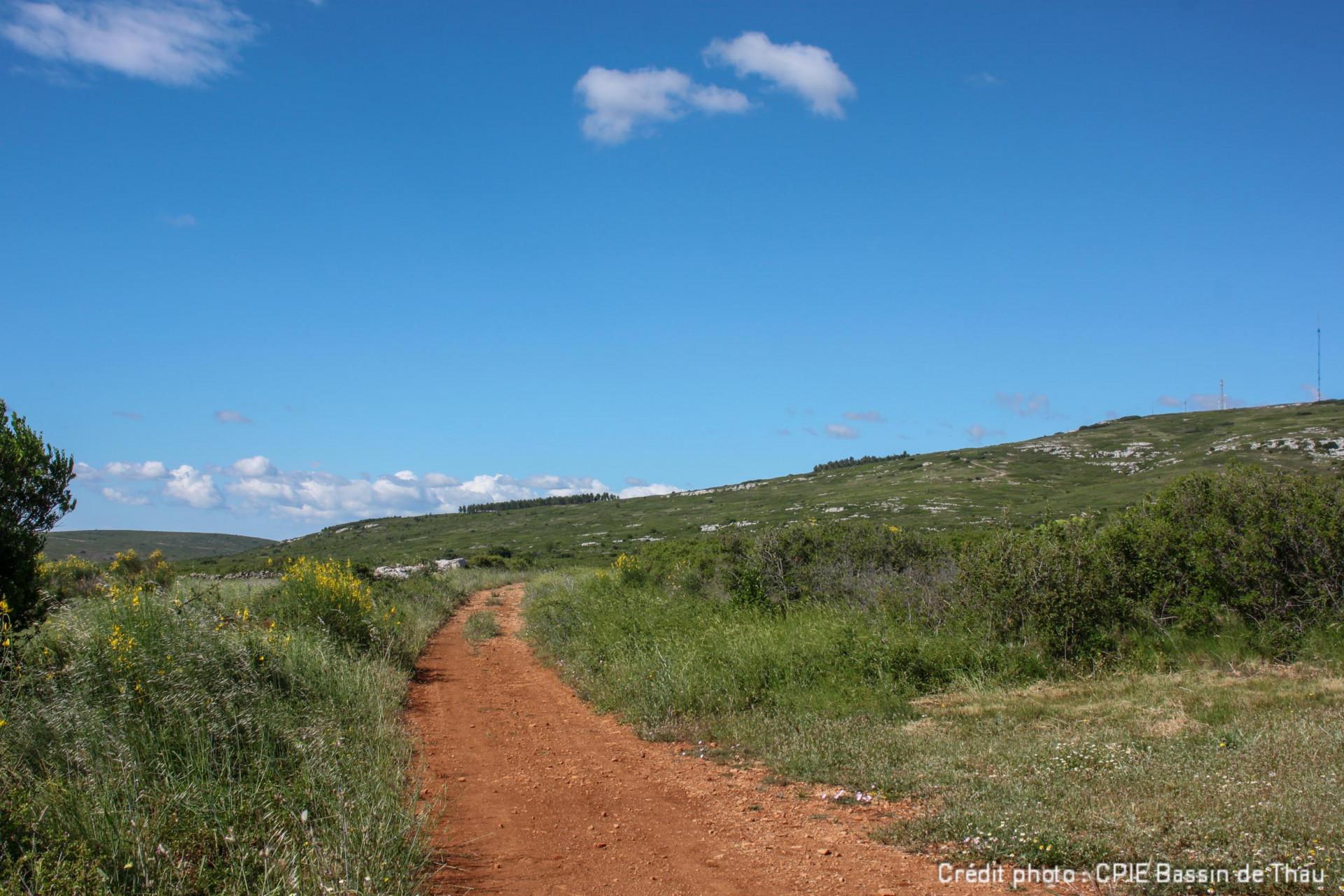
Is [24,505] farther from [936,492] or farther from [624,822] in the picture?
[936,492]

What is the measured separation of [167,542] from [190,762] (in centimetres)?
10800

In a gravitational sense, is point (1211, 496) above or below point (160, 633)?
above

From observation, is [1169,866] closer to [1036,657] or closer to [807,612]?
[1036,657]

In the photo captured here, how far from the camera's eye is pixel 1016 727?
7680mm

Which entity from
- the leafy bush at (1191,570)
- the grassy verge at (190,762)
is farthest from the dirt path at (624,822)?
the leafy bush at (1191,570)

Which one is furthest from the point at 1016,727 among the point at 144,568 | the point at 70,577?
the point at 144,568

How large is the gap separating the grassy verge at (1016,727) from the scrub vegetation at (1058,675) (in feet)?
0.08

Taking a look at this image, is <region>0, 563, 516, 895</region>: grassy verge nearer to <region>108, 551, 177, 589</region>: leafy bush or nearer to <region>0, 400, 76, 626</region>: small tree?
<region>0, 400, 76, 626</region>: small tree

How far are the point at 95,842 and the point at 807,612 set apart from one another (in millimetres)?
9655

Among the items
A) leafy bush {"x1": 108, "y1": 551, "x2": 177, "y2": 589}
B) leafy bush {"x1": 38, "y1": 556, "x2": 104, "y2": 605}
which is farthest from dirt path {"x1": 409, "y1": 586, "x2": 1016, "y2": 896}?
leafy bush {"x1": 108, "y1": 551, "x2": 177, "y2": 589}

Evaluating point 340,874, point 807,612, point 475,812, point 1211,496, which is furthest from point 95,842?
point 1211,496

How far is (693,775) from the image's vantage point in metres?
7.51

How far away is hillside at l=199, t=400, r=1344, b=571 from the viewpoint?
135 feet

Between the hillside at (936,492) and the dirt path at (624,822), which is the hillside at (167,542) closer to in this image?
the hillside at (936,492)
